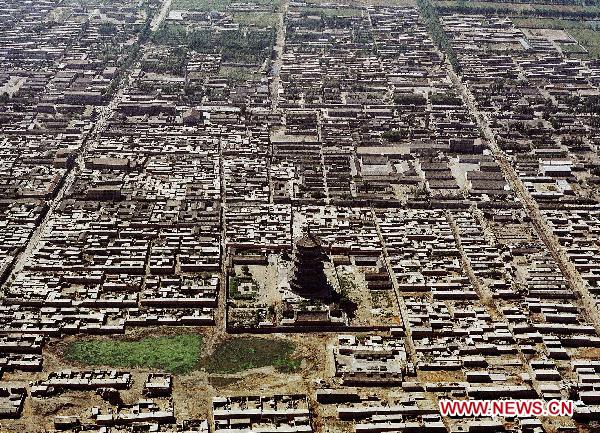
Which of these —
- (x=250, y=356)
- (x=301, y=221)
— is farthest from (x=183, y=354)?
(x=301, y=221)

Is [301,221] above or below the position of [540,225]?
above

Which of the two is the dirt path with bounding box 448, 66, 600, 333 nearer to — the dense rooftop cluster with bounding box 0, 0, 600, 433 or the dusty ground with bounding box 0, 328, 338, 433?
the dense rooftop cluster with bounding box 0, 0, 600, 433

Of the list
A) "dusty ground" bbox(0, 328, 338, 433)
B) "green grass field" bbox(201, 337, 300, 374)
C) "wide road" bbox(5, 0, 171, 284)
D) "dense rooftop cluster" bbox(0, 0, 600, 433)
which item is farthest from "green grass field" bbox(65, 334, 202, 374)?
"wide road" bbox(5, 0, 171, 284)

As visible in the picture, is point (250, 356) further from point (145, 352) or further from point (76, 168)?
point (76, 168)

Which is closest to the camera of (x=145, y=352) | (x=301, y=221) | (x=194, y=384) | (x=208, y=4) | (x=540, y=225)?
(x=194, y=384)

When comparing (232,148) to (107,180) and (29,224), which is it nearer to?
(107,180)

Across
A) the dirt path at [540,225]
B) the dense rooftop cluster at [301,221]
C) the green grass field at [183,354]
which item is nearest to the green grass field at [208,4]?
the dense rooftop cluster at [301,221]

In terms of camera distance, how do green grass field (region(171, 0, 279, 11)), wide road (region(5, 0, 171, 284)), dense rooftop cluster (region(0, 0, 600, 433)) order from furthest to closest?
green grass field (region(171, 0, 279, 11)) → wide road (region(5, 0, 171, 284)) → dense rooftop cluster (region(0, 0, 600, 433))
